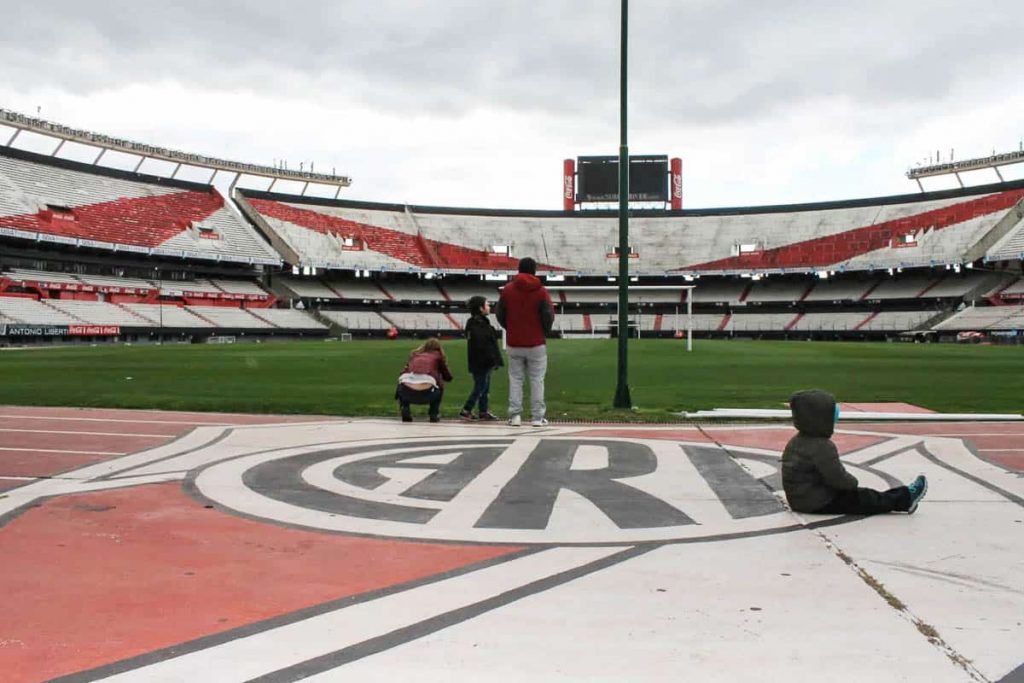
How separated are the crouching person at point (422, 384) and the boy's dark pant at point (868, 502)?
5687 millimetres

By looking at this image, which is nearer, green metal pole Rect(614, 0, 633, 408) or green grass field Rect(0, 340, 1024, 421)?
green metal pole Rect(614, 0, 633, 408)

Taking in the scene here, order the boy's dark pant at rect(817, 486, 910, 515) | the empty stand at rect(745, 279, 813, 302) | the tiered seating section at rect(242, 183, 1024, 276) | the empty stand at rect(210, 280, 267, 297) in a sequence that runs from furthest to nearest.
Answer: the empty stand at rect(745, 279, 813, 302)
the tiered seating section at rect(242, 183, 1024, 276)
the empty stand at rect(210, 280, 267, 297)
the boy's dark pant at rect(817, 486, 910, 515)

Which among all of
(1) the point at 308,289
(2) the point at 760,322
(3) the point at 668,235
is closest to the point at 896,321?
(2) the point at 760,322

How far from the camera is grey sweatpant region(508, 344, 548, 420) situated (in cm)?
944

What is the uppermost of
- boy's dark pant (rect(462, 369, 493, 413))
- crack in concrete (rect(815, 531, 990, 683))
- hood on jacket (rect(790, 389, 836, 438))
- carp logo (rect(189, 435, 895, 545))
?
hood on jacket (rect(790, 389, 836, 438))

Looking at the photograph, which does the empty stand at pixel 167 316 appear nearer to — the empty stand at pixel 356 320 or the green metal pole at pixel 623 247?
the empty stand at pixel 356 320

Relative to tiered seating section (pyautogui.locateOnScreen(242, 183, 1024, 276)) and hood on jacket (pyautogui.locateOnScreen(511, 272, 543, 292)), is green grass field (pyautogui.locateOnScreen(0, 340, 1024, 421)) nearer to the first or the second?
hood on jacket (pyautogui.locateOnScreen(511, 272, 543, 292))

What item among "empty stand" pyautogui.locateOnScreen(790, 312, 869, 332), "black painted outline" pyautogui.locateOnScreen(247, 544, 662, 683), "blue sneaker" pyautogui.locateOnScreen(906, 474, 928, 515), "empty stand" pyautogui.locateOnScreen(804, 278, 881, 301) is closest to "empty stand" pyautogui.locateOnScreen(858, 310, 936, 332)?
"empty stand" pyautogui.locateOnScreen(790, 312, 869, 332)

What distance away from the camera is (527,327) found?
9.53m

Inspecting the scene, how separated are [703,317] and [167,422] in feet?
221

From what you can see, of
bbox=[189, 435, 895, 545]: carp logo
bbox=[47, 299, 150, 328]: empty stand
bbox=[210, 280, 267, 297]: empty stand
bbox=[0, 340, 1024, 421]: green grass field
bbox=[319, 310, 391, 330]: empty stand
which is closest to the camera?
bbox=[189, 435, 895, 545]: carp logo

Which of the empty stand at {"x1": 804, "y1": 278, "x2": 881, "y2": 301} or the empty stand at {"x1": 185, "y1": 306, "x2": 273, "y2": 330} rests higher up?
the empty stand at {"x1": 804, "y1": 278, "x2": 881, "y2": 301}

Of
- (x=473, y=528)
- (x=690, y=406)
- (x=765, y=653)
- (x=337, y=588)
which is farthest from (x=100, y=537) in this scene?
(x=690, y=406)

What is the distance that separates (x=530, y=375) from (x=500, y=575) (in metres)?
6.20
